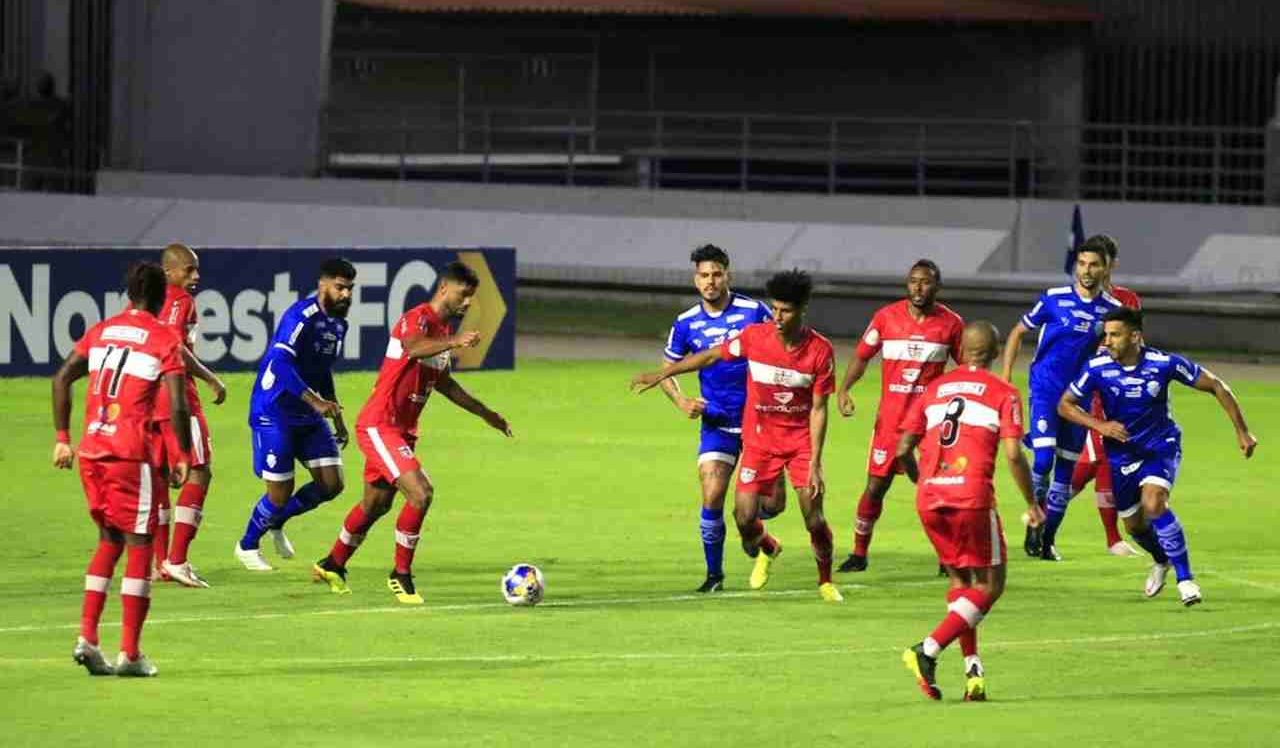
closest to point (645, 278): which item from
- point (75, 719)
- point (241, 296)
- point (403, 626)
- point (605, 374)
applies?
point (605, 374)

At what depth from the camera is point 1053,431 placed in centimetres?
1817

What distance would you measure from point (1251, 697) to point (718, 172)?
32.5 m

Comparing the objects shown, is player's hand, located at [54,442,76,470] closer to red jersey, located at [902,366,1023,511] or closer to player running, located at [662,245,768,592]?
red jersey, located at [902,366,1023,511]

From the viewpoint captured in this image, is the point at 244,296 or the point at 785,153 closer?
the point at 244,296

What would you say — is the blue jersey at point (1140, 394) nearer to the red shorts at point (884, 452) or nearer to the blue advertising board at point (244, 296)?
the red shorts at point (884, 452)

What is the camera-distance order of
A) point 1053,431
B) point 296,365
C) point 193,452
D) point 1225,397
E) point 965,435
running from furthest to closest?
point 1053,431 → point 296,365 → point 193,452 → point 1225,397 → point 965,435

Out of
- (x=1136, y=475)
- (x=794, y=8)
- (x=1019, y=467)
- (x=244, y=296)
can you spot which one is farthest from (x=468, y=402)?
(x=794, y=8)

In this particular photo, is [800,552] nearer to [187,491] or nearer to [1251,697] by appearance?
[187,491]

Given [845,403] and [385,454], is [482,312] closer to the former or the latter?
[845,403]

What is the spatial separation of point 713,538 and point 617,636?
1.70 meters

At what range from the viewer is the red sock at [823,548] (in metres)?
16.1

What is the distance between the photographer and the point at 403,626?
1500 cm

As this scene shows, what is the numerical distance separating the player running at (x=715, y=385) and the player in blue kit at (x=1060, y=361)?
221 centimetres

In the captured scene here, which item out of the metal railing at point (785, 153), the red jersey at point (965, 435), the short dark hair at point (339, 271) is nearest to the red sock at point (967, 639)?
the red jersey at point (965, 435)
